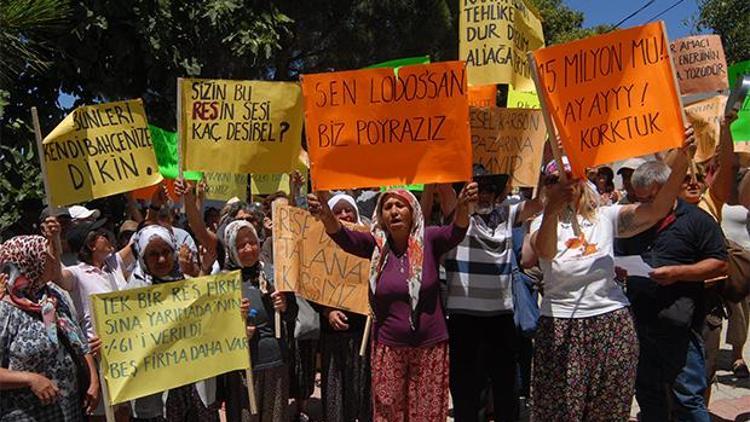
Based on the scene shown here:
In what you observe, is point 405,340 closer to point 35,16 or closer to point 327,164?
point 327,164

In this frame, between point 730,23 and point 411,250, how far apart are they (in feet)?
62.3

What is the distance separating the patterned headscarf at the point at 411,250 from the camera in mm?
3867

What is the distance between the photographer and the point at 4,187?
620cm

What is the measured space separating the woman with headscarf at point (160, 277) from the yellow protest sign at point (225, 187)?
241 centimetres

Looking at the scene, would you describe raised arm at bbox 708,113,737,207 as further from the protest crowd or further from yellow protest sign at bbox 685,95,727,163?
yellow protest sign at bbox 685,95,727,163

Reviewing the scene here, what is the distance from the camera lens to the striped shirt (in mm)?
4363

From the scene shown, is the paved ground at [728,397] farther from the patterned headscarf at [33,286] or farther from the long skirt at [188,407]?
the patterned headscarf at [33,286]

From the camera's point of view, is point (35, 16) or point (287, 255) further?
point (35, 16)

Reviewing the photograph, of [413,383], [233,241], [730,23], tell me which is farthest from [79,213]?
[730,23]

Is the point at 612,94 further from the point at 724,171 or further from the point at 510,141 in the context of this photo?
the point at 724,171

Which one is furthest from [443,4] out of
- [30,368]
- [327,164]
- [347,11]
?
[30,368]

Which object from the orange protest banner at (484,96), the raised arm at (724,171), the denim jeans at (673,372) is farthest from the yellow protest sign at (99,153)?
the raised arm at (724,171)

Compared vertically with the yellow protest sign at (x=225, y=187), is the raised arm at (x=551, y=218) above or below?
below

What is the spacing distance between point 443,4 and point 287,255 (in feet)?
42.9
